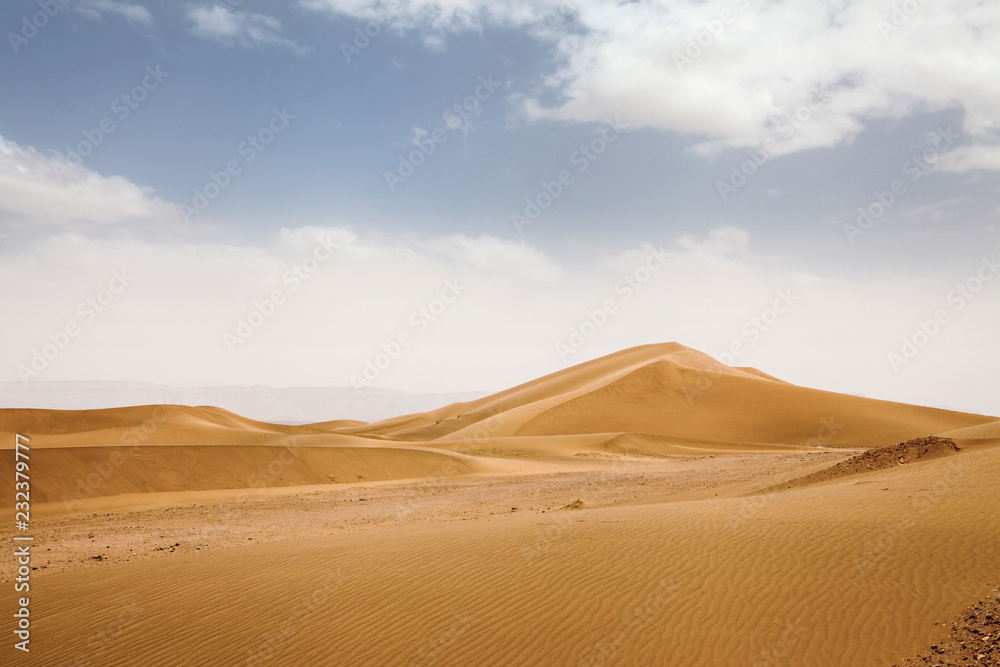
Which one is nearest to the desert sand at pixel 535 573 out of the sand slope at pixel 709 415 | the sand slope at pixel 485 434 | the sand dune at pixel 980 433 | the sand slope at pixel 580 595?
the sand slope at pixel 580 595

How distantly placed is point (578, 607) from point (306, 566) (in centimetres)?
448

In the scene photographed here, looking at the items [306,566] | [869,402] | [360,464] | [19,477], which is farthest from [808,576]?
[869,402]

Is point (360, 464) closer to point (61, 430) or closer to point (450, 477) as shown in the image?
point (450, 477)

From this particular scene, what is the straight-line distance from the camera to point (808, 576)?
6.92m

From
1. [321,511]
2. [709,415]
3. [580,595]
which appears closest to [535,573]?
[580,595]

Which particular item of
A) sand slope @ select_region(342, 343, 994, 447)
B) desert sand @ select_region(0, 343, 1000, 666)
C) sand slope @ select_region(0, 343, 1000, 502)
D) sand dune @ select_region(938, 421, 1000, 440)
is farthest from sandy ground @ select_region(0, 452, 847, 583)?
sand slope @ select_region(342, 343, 994, 447)

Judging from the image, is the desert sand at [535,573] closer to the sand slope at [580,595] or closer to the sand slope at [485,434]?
the sand slope at [580,595]

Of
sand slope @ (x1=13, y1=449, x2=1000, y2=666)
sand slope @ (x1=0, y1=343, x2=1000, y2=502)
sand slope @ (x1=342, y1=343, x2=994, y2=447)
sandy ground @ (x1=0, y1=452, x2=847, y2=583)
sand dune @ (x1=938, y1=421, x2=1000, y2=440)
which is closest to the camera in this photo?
sand slope @ (x1=13, y1=449, x2=1000, y2=666)

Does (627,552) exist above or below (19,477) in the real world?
below

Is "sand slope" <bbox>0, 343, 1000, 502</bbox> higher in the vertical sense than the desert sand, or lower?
higher

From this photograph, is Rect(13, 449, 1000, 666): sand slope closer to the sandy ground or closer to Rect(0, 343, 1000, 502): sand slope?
the sandy ground

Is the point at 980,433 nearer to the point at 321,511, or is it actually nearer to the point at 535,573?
the point at 535,573

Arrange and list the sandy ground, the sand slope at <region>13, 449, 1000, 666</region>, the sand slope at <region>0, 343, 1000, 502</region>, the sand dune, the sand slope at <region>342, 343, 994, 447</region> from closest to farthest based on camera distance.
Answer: the sand slope at <region>13, 449, 1000, 666</region>
the sandy ground
the sand dune
the sand slope at <region>0, 343, 1000, 502</region>
the sand slope at <region>342, 343, 994, 447</region>

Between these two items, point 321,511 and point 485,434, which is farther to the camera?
point 485,434
